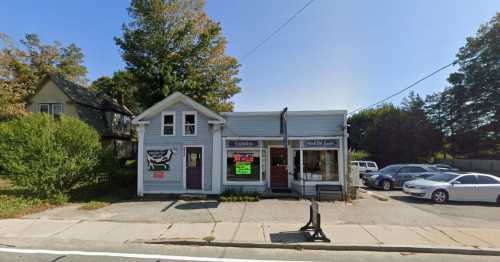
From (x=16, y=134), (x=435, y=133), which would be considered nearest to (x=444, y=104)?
(x=435, y=133)

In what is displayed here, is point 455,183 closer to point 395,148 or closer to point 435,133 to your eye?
point 395,148

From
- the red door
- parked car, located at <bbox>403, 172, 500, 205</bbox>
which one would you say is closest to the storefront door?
the red door

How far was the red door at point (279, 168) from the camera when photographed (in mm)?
13906

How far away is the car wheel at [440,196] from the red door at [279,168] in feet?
22.8

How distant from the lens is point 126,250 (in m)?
5.86

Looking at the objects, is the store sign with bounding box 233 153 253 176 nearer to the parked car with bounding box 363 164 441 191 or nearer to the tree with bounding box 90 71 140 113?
the parked car with bounding box 363 164 441 191

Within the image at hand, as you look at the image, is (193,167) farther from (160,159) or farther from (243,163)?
(243,163)

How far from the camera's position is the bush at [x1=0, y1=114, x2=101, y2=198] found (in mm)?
11336

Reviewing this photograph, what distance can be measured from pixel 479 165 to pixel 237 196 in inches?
1287

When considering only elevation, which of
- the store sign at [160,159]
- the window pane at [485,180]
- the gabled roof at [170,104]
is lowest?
the window pane at [485,180]

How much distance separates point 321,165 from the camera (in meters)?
13.1

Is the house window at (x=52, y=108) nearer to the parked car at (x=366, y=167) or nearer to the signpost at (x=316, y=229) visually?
the signpost at (x=316, y=229)

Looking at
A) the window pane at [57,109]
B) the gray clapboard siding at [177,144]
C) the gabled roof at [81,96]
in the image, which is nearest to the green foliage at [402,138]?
the gray clapboard siding at [177,144]

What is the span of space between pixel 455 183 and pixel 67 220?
16.0 m
